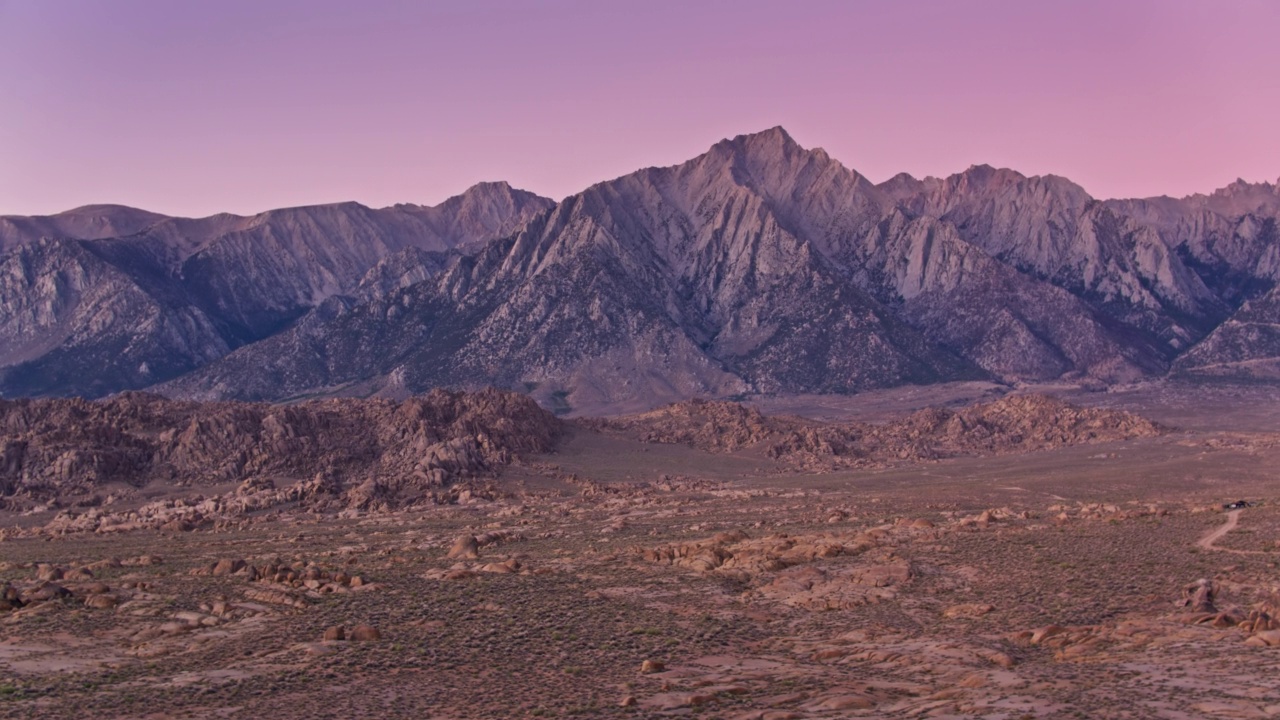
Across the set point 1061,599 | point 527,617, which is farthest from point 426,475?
point 1061,599

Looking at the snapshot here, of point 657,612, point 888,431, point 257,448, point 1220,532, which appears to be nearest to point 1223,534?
point 1220,532

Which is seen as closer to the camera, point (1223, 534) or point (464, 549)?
point (1223, 534)

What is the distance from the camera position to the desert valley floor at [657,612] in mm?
21078

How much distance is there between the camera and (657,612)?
30.2 metres

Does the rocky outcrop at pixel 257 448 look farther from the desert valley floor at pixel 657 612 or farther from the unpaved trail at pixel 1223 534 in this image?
the unpaved trail at pixel 1223 534

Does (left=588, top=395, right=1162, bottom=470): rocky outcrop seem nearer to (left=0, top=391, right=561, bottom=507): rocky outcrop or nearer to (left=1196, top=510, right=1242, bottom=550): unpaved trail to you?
(left=0, top=391, right=561, bottom=507): rocky outcrop

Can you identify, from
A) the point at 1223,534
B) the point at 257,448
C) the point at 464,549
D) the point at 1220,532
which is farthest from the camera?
the point at 257,448

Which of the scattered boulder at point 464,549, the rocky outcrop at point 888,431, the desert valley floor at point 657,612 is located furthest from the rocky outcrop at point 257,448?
the scattered boulder at point 464,549

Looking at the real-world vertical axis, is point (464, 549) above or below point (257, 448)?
below

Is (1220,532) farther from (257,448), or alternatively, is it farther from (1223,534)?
(257,448)

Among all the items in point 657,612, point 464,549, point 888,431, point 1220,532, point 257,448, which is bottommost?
point 888,431

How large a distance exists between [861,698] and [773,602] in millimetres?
10975

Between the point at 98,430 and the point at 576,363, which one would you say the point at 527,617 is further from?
the point at 576,363

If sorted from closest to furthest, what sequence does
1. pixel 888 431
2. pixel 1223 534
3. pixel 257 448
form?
1. pixel 1223 534
2. pixel 257 448
3. pixel 888 431
